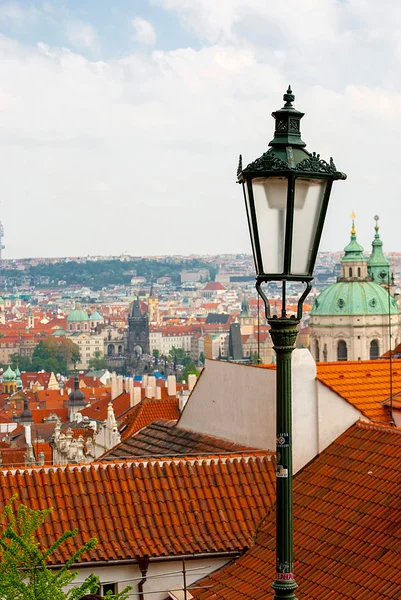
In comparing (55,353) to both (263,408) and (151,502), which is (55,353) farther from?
(151,502)

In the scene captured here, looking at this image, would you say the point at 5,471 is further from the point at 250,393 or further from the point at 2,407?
the point at 2,407

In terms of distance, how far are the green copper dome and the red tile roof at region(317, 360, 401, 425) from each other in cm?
6216

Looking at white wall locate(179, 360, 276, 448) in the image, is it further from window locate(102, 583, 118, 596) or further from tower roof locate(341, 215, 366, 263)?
tower roof locate(341, 215, 366, 263)

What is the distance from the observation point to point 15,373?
105875 millimetres

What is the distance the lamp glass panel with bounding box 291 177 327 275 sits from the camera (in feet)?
14.2

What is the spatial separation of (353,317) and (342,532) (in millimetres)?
65443

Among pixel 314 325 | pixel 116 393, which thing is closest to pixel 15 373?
pixel 314 325

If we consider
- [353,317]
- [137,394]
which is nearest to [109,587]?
[137,394]

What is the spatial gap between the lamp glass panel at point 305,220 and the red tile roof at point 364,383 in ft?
18.7

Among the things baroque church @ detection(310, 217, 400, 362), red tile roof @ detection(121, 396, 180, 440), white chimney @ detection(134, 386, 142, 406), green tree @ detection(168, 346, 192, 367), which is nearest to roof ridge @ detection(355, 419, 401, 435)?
red tile roof @ detection(121, 396, 180, 440)

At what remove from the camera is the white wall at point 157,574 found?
8633 mm

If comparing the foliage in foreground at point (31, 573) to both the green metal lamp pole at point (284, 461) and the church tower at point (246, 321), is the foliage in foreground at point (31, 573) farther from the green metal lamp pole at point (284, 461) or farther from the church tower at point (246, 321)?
the church tower at point (246, 321)

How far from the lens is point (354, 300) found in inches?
2928

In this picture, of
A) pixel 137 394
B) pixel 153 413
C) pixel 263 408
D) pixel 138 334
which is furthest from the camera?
pixel 138 334
